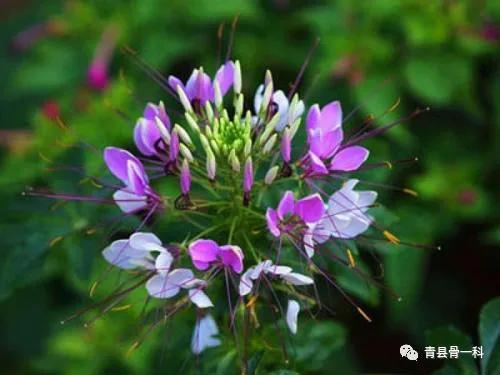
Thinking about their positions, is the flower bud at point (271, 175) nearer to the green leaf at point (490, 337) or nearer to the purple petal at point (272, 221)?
the purple petal at point (272, 221)

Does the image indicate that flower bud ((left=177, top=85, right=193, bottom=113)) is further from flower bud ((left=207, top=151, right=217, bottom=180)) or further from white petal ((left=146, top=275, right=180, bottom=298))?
white petal ((left=146, top=275, right=180, bottom=298))

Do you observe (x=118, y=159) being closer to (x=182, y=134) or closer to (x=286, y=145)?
(x=182, y=134)

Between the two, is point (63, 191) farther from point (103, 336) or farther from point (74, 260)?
point (103, 336)

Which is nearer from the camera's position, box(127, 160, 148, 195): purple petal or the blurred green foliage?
box(127, 160, 148, 195): purple petal

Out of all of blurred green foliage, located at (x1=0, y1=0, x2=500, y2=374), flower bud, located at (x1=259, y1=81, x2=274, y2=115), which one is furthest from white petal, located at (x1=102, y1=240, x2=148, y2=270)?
blurred green foliage, located at (x1=0, y1=0, x2=500, y2=374)

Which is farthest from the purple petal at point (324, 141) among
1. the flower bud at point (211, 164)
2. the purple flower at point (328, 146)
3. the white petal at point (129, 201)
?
the white petal at point (129, 201)

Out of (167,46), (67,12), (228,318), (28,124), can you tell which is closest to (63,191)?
(228,318)

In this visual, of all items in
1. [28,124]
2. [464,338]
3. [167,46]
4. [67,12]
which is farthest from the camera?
[28,124]
